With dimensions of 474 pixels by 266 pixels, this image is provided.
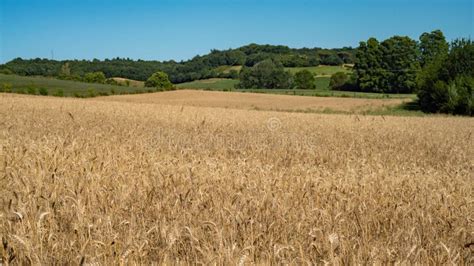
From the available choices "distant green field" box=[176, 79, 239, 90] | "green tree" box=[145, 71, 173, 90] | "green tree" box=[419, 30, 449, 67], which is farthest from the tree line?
"green tree" box=[145, 71, 173, 90]

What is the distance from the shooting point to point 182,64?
446 feet

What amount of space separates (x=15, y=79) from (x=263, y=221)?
3055 inches

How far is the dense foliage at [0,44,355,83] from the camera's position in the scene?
10838 cm

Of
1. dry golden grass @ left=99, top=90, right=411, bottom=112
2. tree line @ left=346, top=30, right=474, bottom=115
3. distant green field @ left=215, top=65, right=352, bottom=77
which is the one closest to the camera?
dry golden grass @ left=99, top=90, right=411, bottom=112

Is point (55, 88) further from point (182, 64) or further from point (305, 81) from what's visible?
point (182, 64)

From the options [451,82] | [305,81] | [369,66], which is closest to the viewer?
[451,82]

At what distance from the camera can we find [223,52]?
150 metres

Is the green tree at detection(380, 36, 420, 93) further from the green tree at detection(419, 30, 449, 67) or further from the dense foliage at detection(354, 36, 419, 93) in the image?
the green tree at detection(419, 30, 449, 67)

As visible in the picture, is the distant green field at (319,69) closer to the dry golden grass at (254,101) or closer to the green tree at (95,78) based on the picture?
the green tree at (95,78)

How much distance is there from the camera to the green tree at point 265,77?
11112cm

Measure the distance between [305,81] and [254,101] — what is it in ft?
200

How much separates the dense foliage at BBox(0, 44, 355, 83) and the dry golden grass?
40.6 m

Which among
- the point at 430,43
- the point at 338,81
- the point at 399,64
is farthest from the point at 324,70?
the point at 430,43

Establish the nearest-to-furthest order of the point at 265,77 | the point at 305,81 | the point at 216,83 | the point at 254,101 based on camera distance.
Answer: the point at 254,101, the point at 265,77, the point at 216,83, the point at 305,81
